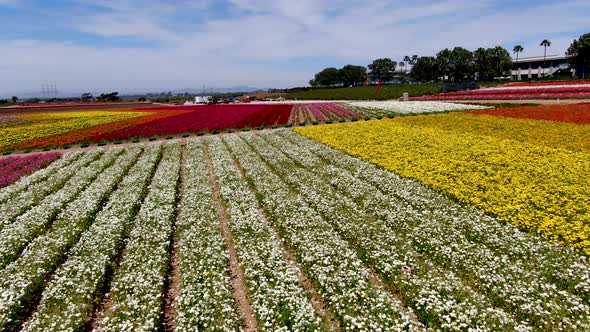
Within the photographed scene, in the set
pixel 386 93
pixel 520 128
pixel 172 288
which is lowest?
pixel 172 288

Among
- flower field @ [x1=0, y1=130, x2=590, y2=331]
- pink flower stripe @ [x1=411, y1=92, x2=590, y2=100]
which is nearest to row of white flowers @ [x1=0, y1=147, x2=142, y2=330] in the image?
flower field @ [x1=0, y1=130, x2=590, y2=331]

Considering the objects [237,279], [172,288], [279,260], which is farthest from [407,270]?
Result: [172,288]

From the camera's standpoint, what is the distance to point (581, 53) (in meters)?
117

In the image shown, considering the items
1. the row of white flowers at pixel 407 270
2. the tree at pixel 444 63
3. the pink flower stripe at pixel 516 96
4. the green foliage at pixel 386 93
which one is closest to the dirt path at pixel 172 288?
the row of white flowers at pixel 407 270

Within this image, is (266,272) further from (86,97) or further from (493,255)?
(86,97)

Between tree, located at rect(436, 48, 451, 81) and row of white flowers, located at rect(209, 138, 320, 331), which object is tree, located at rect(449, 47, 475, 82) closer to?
tree, located at rect(436, 48, 451, 81)

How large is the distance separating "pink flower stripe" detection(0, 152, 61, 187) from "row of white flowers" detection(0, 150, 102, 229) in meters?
1.91

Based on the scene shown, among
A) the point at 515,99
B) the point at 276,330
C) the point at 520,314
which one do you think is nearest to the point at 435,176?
the point at 520,314

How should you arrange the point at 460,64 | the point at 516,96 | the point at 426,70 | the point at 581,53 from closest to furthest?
the point at 516,96, the point at 581,53, the point at 460,64, the point at 426,70

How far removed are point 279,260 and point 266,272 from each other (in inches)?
30.8

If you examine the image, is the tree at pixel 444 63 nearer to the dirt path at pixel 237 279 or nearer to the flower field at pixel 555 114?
the flower field at pixel 555 114

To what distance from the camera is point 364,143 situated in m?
30.4

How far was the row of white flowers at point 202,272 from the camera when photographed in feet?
28.9

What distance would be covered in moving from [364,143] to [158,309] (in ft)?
78.7
